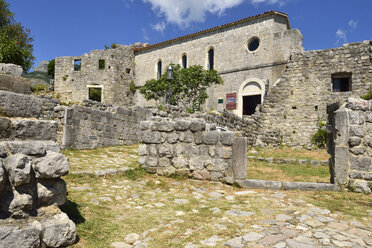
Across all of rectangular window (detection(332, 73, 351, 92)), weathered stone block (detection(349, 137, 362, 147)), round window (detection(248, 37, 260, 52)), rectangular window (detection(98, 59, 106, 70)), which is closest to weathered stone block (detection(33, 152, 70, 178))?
weathered stone block (detection(349, 137, 362, 147))

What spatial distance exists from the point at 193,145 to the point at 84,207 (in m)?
3.03

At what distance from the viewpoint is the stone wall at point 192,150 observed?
602 centimetres

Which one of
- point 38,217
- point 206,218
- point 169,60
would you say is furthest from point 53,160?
point 169,60

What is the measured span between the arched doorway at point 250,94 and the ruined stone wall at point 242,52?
0.08m

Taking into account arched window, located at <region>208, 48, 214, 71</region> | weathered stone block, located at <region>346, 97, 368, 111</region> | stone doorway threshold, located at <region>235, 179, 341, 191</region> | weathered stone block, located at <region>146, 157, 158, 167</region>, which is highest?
arched window, located at <region>208, 48, 214, 71</region>

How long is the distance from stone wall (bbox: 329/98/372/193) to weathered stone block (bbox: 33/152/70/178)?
5356mm

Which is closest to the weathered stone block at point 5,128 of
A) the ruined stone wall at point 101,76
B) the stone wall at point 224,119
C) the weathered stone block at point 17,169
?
the weathered stone block at point 17,169

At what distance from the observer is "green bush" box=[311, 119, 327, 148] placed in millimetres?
16656

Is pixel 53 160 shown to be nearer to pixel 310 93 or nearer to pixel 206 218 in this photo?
pixel 206 218

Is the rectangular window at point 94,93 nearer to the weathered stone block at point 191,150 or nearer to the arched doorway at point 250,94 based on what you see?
the arched doorway at point 250,94

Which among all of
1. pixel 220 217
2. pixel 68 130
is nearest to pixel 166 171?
pixel 220 217

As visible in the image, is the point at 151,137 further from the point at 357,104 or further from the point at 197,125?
the point at 357,104

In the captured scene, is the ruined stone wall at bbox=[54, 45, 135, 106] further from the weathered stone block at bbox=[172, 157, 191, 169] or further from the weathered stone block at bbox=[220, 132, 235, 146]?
the weathered stone block at bbox=[220, 132, 235, 146]

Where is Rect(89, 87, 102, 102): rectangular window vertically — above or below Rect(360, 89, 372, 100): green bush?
above
